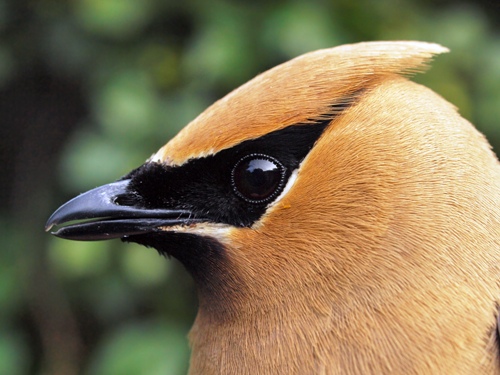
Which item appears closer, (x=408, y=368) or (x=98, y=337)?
(x=408, y=368)

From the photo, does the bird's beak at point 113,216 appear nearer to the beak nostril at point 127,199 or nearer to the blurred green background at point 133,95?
the beak nostril at point 127,199

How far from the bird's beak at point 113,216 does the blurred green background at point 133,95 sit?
970mm

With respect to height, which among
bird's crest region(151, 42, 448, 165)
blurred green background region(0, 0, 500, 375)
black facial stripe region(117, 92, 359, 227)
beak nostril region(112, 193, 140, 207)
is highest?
bird's crest region(151, 42, 448, 165)

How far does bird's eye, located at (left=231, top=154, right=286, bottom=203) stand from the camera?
179cm

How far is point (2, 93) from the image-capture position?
3.91 m

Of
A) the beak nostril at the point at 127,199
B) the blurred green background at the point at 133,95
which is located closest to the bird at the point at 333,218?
the beak nostril at the point at 127,199

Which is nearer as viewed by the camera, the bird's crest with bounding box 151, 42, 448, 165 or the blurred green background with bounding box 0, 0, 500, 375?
the bird's crest with bounding box 151, 42, 448, 165

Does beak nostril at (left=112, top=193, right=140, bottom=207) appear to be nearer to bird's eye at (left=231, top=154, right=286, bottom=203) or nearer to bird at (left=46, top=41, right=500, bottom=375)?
bird at (left=46, top=41, right=500, bottom=375)

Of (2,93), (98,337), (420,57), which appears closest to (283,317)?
(420,57)

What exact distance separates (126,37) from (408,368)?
214 cm

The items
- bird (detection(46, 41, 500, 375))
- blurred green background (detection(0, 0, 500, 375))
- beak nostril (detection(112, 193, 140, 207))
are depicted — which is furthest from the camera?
blurred green background (detection(0, 0, 500, 375))

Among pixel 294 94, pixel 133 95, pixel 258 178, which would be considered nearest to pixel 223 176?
pixel 258 178

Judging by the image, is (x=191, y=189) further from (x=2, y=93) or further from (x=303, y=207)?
(x=2, y=93)

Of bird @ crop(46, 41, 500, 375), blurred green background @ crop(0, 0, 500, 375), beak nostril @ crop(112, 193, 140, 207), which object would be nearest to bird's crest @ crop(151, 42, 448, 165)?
bird @ crop(46, 41, 500, 375)
